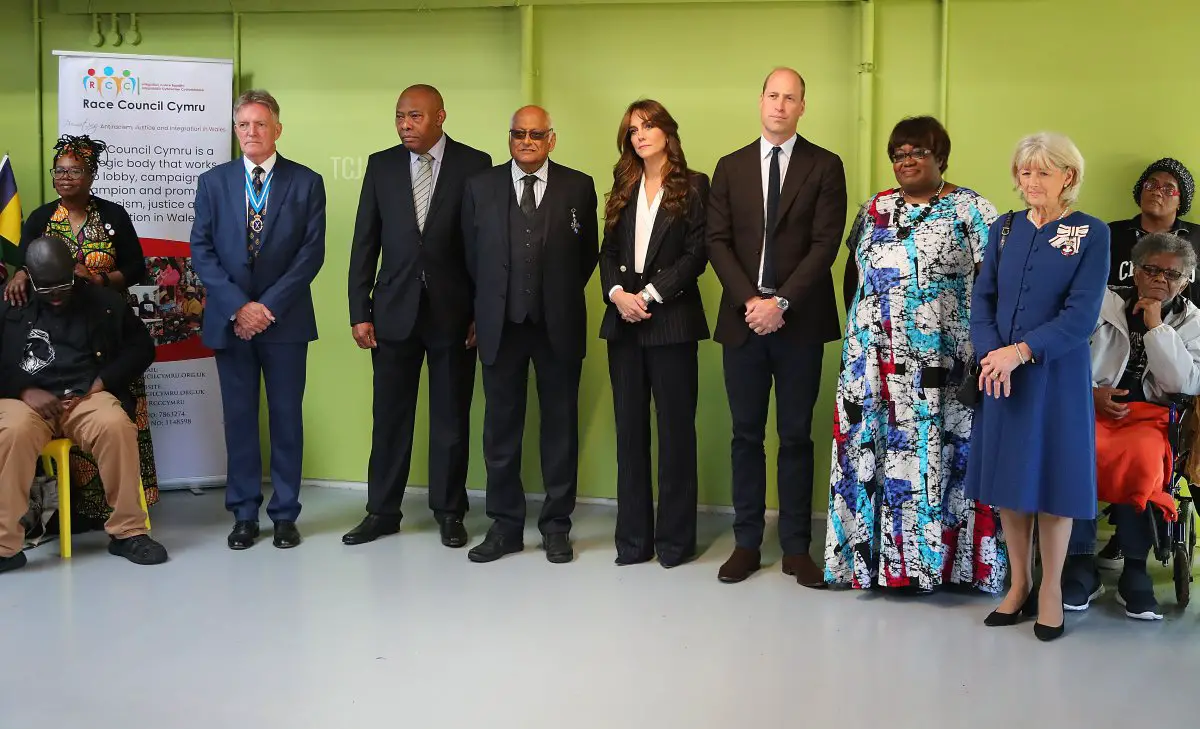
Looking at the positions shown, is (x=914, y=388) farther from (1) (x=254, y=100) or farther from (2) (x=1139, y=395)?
(1) (x=254, y=100)

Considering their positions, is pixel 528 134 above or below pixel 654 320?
above

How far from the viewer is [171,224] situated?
19.2ft

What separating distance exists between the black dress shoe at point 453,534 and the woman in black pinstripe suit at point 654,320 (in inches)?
27.5

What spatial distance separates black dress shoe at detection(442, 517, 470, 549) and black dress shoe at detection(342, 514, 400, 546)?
27 centimetres

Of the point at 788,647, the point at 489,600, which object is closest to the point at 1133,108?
the point at 788,647

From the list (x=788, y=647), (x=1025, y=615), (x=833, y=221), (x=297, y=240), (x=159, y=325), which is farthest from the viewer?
(x=159, y=325)

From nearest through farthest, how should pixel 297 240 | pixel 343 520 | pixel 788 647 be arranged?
pixel 788 647
pixel 297 240
pixel 343 520

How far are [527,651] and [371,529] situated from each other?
1569mm

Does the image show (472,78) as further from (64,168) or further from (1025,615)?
(1025,615)

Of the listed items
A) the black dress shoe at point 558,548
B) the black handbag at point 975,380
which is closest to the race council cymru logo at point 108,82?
the black dress shoe at point 558,548

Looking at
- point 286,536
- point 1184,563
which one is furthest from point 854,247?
point 286,536

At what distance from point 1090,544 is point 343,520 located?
3.24 meters

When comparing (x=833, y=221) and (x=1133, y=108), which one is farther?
(x=1133, y=108)

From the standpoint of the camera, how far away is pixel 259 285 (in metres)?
4.90
